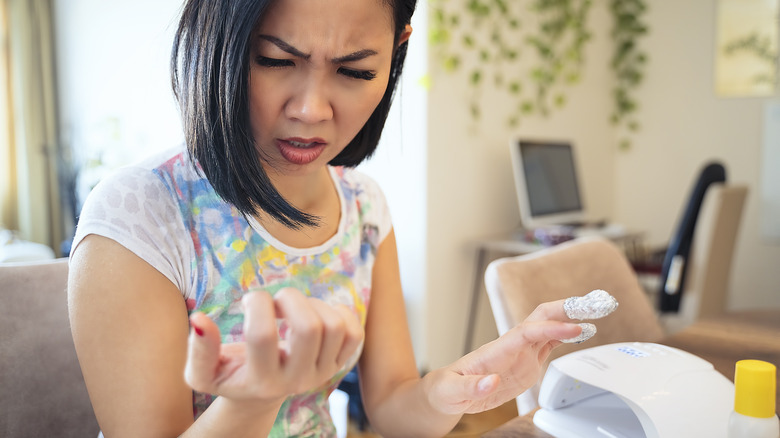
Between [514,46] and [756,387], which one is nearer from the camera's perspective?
[756,387]

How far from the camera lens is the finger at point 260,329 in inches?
15.4

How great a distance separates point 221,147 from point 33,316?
320 millimetres

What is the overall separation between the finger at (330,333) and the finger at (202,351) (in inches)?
2.6

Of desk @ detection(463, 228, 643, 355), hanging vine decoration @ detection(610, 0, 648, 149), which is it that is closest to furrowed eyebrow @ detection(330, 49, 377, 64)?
desk @ detection(463, 228, 643, 355)

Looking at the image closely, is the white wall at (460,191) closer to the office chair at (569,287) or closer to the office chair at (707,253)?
the office chair at (707,253)

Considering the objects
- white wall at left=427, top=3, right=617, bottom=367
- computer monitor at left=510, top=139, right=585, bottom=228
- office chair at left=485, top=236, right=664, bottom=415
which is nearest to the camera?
office chair at left=485, top=236, right=664, bottom=415

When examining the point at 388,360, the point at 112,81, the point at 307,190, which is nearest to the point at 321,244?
the point at 307,190

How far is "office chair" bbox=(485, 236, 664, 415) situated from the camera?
0.95 meters

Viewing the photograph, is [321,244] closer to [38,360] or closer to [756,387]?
[38,360]

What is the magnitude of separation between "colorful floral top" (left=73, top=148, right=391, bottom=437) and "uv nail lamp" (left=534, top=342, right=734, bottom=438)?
29cm

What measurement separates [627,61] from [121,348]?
375cm

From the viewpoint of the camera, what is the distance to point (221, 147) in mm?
655

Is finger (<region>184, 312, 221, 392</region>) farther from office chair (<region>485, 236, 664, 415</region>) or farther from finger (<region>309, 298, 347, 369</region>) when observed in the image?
office chair (<region>485, 236, 664, 415</region>)

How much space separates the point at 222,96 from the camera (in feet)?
2.05
